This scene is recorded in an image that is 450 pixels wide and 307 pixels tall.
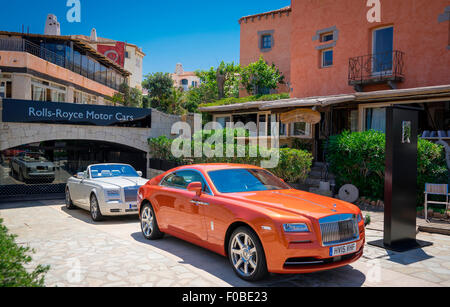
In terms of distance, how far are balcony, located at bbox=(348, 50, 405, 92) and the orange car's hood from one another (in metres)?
10.9

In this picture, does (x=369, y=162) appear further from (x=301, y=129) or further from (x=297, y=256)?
(x=297, y=256)

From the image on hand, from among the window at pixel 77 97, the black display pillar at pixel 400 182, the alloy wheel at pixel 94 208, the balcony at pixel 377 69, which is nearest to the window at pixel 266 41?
the balcony at pixel 377 69

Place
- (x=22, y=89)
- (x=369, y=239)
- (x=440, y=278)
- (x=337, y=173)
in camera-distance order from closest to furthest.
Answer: (x=440, y=278), (x=369, y=239), (x=337, y=173), (x=22, y=89)

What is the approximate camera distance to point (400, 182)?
6773mm

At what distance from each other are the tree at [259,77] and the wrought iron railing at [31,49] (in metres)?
13.9

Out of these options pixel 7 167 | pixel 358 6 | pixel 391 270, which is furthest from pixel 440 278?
pixel 7 167

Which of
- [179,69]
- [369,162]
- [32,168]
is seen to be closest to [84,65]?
[32,168]

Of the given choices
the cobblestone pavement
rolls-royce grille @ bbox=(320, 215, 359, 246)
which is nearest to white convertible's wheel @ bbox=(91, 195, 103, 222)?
Answer: the cobblestone pavement

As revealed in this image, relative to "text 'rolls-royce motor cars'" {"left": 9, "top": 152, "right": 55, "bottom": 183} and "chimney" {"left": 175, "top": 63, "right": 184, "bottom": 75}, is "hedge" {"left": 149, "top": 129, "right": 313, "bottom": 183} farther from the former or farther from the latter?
"chimney" {"left": 175, "top": 63, "right": 184, "bottom": 75}

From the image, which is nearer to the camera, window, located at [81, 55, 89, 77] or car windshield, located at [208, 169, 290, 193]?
car windshield, located at [208, 169, 290, 193]

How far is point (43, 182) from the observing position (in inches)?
616

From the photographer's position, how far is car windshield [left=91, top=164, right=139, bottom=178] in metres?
10.7

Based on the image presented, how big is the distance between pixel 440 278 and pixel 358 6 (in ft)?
47.9

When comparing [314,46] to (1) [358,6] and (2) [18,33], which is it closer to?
(1) [358,6]
